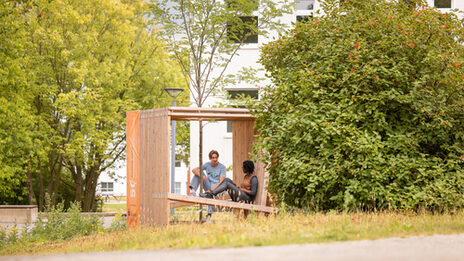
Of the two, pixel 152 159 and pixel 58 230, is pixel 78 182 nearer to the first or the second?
pixel 58 230

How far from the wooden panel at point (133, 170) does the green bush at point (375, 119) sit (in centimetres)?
269

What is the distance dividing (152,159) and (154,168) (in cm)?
21

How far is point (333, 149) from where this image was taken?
10.0 metres

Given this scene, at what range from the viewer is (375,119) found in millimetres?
10070

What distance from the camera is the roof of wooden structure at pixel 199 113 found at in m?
11.5

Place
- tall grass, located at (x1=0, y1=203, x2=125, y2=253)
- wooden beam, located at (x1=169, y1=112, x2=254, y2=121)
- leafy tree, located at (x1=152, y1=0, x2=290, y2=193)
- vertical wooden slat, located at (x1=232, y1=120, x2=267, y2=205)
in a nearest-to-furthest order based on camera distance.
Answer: tall grass, located at (x1=0, y1=203, x2=125, y2=253) < wooden beam, located at (x1=169, y1=112, x2=254, y2=121) < vertical wooden slat, located at (x1=232, y1=120, x2=267, y2=205) < leafy tree, located at (x1=152, y1=0, x2=290, y2=193)

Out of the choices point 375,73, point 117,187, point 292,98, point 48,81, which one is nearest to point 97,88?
point 48,81

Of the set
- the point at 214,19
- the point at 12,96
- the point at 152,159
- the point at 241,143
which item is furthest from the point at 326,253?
the point at 12,96

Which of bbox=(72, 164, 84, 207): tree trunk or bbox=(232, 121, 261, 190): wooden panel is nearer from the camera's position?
bbox=(232, 121, 261, 190): wooden panel

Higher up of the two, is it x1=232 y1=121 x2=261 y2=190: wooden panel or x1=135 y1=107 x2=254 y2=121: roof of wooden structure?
x1=135 y1=107 x2=254 y2=121: roof of wooden structure

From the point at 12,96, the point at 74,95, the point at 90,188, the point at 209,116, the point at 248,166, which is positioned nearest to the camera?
the point at 209,116

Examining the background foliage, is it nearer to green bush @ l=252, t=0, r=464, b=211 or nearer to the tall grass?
the tall grass

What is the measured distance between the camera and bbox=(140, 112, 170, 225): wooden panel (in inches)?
439

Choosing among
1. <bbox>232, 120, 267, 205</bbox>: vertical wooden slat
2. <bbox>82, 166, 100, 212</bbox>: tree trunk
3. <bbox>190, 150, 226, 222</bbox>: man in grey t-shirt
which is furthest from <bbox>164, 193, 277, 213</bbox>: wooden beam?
<bbox>82, 166, 100, 212</bbox>: tree trunk
